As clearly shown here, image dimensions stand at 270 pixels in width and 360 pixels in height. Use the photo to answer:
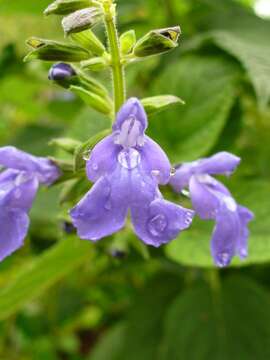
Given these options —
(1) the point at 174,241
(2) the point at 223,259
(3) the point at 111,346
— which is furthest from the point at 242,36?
(3) the point at 111,346

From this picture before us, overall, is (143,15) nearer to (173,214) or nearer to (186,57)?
(186,57)

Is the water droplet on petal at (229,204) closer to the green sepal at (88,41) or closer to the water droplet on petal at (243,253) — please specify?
the water droplet on petal at (243,253)

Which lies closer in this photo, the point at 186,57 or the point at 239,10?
the point at 186,57

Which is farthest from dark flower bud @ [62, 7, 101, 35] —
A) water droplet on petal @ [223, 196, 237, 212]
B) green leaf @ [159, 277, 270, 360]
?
green leaf @ [159, 277, 270, 360]

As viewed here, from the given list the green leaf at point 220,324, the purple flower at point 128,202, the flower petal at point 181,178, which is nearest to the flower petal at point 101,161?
the purple flower at point 128,202

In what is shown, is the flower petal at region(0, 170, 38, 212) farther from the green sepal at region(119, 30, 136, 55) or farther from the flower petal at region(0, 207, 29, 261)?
the green sepal at region(119, 30, 136, 55)

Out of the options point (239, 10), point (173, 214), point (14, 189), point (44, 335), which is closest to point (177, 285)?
point (44, 335)

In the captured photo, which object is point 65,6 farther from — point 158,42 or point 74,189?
point 74,189
